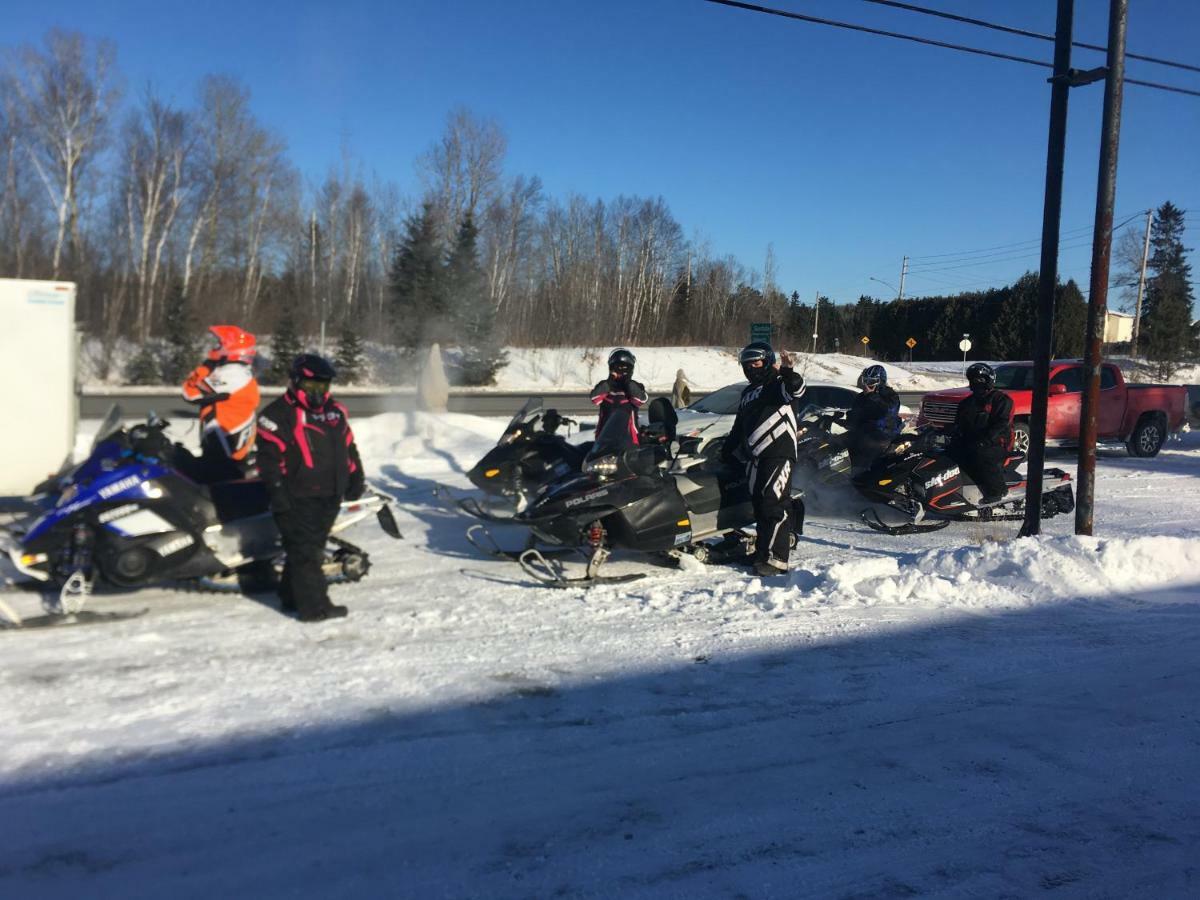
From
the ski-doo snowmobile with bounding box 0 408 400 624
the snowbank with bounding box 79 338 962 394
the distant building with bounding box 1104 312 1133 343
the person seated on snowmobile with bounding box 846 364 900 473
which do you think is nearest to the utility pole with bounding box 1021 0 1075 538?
the person seated on snowmobile with bounding box 846 364 900 473

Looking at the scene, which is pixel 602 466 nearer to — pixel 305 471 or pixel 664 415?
pixel 305 471

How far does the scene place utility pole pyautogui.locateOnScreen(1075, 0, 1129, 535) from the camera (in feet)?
25.4

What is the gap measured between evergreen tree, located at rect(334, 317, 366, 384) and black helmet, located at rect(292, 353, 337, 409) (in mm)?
29822

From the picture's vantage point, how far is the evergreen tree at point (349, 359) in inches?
1356

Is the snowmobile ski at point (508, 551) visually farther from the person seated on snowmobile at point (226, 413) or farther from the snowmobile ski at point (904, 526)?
the snowmobile ski at point (904, 526)

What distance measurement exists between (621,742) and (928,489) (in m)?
6.14

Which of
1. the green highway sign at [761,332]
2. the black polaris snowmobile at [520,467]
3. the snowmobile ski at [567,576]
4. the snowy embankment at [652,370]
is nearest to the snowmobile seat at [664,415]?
the black polaris snowmobile at [520,467]

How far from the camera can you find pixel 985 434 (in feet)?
29.9

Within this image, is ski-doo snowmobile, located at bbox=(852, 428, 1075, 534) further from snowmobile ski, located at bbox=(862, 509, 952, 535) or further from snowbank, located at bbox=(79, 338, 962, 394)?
snowbank, located at bbox=(79, 338, 962, 394)

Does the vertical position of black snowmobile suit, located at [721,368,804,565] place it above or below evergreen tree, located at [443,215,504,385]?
below

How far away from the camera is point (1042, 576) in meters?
6.66

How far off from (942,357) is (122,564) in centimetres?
6005

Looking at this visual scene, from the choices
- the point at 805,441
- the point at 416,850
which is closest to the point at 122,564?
the point at 416,850

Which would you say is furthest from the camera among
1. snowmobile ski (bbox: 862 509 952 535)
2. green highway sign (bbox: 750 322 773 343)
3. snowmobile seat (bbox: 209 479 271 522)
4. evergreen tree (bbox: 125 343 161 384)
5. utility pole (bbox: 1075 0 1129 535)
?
evergreen tree (bbox: 125 343 161 384)
